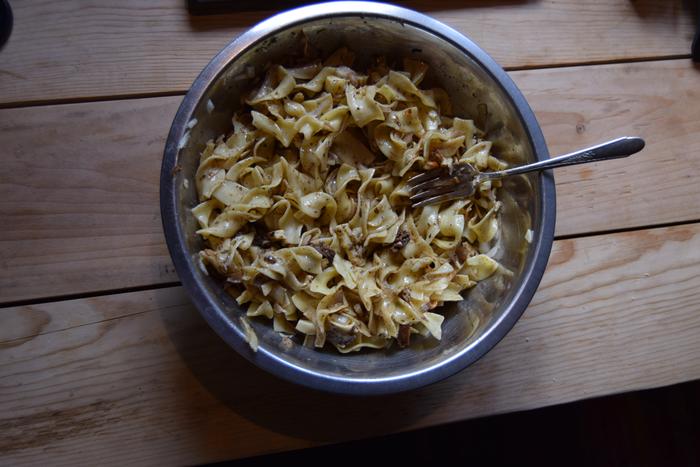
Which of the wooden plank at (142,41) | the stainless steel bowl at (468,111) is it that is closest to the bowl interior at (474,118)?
the stainless steel bowl at (468,111)

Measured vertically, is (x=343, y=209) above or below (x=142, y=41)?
below

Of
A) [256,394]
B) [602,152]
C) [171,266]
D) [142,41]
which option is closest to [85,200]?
[171,266]

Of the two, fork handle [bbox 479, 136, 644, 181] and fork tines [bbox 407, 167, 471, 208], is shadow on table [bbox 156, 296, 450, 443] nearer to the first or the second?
fork tines [bbox 407, 167, 471, 208]

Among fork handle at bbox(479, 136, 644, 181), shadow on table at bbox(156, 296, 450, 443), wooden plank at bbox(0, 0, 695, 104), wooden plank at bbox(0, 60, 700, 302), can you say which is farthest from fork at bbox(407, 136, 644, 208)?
shadow on table at bbox(156, 296, 450, 443)

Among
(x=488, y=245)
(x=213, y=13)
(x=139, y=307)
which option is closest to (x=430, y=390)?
(x=488, y=245)

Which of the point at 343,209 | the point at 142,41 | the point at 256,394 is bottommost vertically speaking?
the point at 256,394

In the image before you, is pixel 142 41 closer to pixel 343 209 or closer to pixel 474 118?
pixel 343 209

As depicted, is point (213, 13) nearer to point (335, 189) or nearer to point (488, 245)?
point (335, 189)
